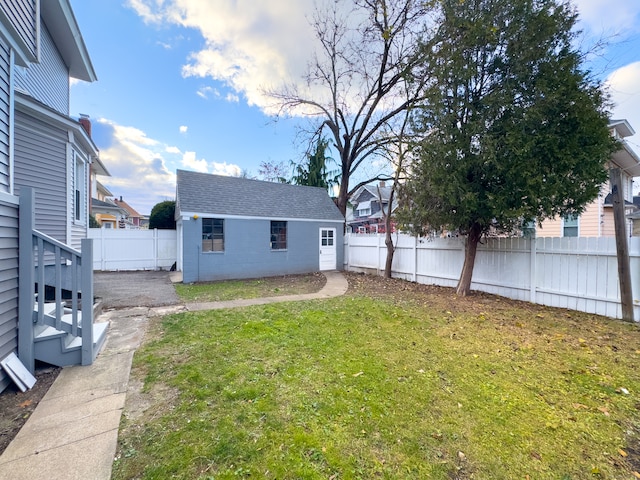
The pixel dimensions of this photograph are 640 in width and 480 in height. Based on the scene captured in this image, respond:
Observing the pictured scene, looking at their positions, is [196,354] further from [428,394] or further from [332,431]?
[428,394]

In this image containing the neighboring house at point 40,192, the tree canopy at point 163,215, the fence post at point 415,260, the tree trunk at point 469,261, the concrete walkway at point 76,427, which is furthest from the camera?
the tree canopy at point 163,215

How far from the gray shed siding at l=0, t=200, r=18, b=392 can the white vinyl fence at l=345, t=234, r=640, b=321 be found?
9567 mm

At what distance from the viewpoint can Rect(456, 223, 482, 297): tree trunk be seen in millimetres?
8086

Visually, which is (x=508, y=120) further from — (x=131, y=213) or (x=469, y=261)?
(x=131, y=213)

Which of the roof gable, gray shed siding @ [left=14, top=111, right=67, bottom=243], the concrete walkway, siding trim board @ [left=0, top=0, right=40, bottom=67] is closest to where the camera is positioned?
the concrete walkway

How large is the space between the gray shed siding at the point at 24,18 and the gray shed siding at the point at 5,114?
46cm

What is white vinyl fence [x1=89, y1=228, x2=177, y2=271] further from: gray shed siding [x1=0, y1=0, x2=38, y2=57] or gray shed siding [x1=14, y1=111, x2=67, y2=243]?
gray shed siding [x1=0, y1=0, x2=38, y2=57]

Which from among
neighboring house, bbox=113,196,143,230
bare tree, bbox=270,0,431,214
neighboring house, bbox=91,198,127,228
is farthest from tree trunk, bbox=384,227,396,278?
neighboring house, bbox=113,196,143,230

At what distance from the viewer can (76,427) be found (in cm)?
241

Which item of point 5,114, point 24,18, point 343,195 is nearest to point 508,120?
point 5,114

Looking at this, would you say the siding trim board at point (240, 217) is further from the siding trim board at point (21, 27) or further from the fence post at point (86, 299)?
the fence post at point (86, 299)

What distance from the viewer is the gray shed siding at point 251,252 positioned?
35.2 ft

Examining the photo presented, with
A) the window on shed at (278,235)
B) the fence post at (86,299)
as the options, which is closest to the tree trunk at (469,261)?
the window on shed at (278,235)

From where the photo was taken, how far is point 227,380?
3.22 meters
